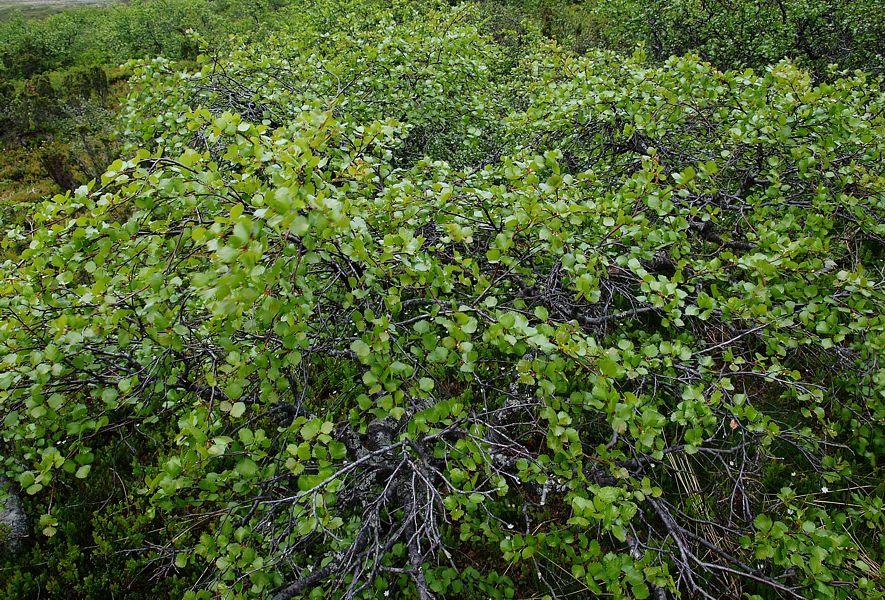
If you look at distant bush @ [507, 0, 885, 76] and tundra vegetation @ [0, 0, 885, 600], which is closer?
tundra vegetation @ [0, 0, 885, 600]

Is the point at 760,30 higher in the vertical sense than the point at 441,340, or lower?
higher

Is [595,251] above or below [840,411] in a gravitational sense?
above

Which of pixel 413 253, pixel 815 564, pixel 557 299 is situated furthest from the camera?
pixel 557 299

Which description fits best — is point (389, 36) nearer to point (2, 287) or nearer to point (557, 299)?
point (557, 299)

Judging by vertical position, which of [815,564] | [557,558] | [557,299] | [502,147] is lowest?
[557,558]

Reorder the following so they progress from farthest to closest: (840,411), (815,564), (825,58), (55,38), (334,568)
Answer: (55,38), (825,58), (840,411), (334,568), (815,564)

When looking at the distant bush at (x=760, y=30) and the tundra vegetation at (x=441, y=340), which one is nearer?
the tundra vegetation at (x=441, y=340)

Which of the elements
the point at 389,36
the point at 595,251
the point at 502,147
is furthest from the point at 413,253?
the point at 389,36

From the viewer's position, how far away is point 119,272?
2.15m

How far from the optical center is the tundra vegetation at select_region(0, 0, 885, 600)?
181 cm

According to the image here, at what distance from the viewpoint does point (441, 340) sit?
6.54 ft

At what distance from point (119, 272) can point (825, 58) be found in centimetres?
1026

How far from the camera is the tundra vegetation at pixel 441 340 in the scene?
181cm

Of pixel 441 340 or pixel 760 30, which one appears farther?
pixel 760 30
